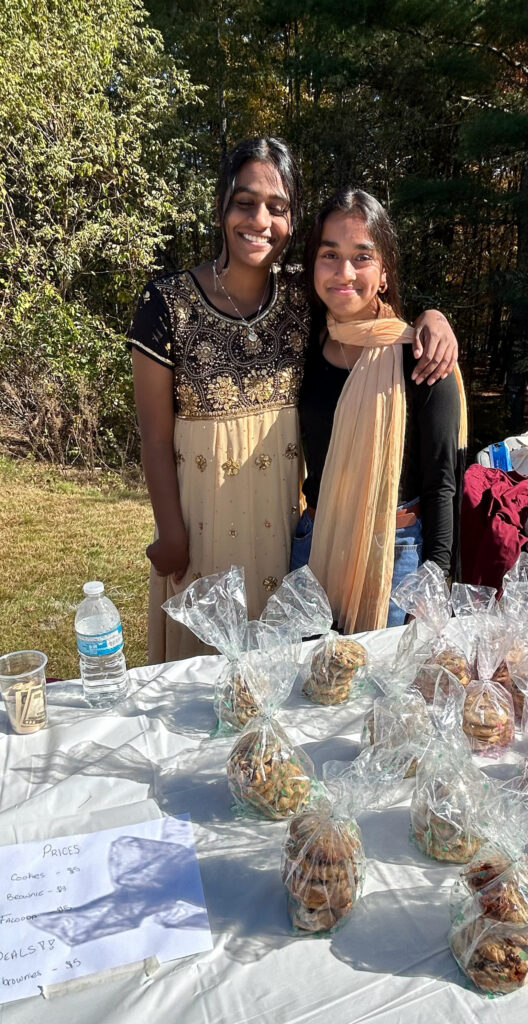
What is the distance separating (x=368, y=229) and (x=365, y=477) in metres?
0.64

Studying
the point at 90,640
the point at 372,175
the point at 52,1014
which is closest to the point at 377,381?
the point at 90,640

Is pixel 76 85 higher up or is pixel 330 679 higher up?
pixel 76 85

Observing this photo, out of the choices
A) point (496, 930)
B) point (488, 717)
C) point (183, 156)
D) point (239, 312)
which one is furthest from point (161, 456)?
point (183, 156)

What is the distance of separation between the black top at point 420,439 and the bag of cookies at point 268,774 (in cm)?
93

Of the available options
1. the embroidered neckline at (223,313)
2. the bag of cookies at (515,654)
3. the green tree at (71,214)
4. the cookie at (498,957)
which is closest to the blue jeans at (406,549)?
the bag of cookies at (515,654)

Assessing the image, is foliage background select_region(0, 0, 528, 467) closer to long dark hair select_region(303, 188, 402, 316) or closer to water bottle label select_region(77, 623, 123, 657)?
long dark hair select_region(303, 188, 402, 316)

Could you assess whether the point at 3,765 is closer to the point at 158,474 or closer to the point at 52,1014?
the point at 52,1014

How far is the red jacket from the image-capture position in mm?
2338

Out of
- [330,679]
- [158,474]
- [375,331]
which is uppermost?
[375,331]

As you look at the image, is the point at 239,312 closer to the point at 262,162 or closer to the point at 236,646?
the point at 262,162

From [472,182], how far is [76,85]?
4422mm

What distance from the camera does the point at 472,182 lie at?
7707 mm

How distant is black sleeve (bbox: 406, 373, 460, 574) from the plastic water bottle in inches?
35.9

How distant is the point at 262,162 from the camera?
1732 mm
